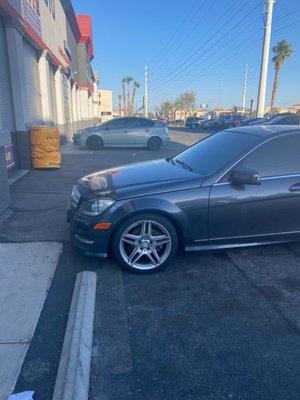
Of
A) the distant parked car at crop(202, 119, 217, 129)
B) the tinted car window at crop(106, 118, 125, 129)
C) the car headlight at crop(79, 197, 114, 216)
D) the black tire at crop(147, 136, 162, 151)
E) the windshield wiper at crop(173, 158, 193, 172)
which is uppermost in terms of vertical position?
the windshield wiper at crop(173, 158, 193, 172)

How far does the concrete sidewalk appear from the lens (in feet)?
8.34

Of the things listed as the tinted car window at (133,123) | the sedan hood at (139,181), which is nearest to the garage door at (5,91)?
the sedan hood at (139,181)

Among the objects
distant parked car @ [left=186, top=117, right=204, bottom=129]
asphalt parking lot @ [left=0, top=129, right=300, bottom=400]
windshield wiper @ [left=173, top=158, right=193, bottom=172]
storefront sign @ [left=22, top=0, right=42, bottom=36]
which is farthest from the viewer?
distant parked car @ [left=186, top=117, right=204, bottom=129]

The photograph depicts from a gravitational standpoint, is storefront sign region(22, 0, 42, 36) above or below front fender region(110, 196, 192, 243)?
above

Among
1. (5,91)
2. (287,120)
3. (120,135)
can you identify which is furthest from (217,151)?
(287,120)

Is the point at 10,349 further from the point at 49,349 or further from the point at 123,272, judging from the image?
the point at 123,272

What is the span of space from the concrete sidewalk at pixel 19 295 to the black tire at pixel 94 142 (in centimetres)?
1256

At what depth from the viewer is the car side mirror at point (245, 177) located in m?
3.80

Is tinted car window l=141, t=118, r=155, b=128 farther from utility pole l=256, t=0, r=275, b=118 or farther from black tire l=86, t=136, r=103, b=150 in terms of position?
utility pole l=256, t=0, r=275, b=118

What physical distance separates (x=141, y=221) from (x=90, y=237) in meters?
0.59

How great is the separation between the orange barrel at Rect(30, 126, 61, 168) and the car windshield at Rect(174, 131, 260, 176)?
5977mm

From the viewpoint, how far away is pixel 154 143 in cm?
1709

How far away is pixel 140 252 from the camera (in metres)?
3.85

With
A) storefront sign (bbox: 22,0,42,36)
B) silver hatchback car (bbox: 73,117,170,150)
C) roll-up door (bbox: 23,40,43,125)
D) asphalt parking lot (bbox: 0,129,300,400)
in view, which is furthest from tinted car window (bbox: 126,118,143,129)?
asphalt parking lot (bbox: 0,129,300,400)
